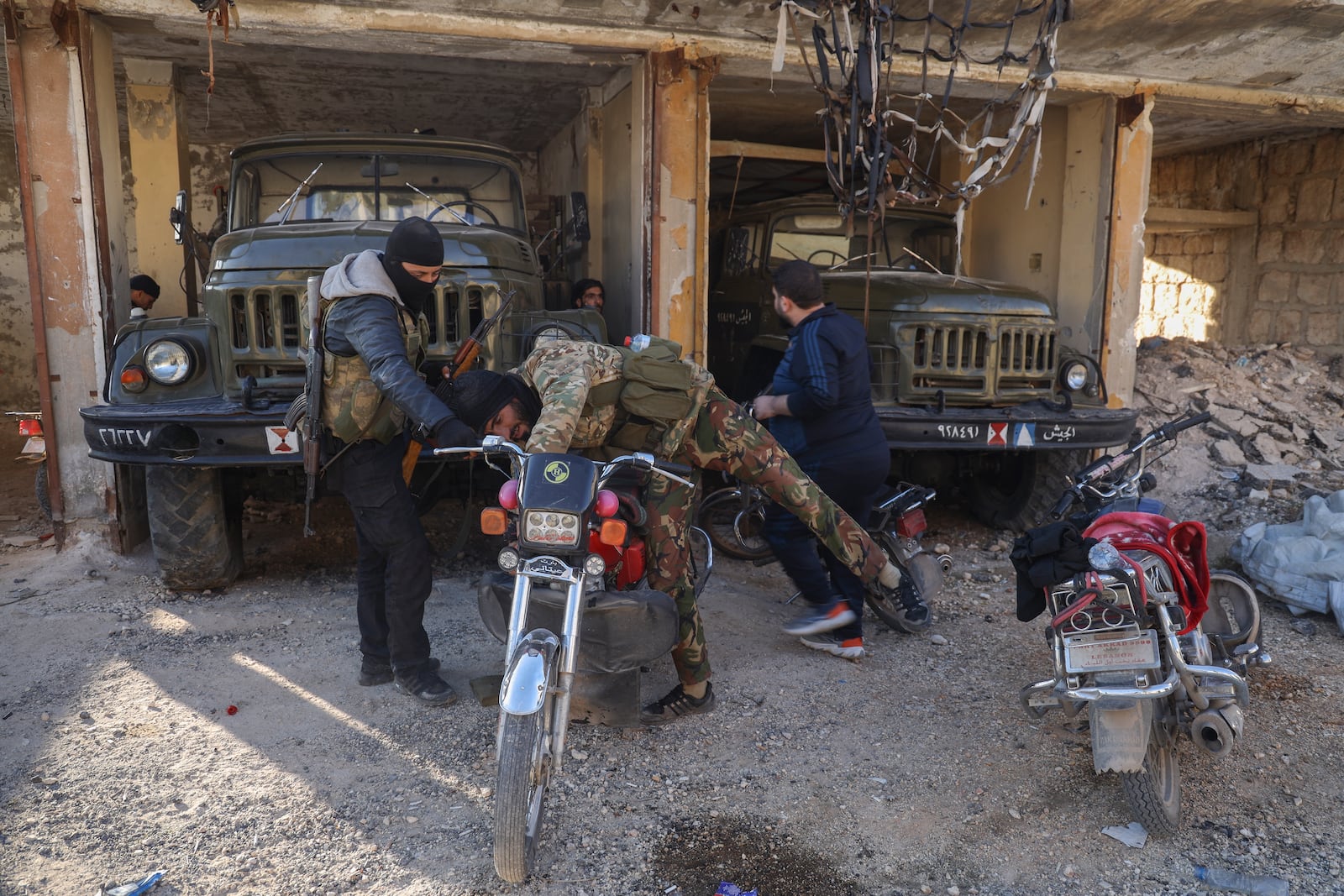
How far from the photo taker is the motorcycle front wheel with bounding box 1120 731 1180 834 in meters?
2.63

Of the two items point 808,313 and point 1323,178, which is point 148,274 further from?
point 1323,178

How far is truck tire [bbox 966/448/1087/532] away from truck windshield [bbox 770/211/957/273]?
4.48ft

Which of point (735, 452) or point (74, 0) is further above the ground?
point (74, 0)

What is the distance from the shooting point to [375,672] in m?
3.63

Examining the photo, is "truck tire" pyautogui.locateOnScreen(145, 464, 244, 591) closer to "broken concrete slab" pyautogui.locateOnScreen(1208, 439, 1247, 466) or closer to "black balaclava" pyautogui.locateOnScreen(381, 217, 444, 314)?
"black balaclava" pyautogui.locateOnScreen(381, 217, 444, 314)

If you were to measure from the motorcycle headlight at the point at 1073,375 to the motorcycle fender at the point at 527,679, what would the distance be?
424 centimetres

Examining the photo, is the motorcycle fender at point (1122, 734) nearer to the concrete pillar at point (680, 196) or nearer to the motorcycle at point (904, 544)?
the motorcycle at point (904, 544)

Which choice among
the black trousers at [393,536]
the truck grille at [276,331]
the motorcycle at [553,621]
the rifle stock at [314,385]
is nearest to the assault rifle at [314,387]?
the rifle stock at [314,385]

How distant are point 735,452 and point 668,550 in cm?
49

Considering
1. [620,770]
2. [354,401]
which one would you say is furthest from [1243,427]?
[354,401]

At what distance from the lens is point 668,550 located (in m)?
3.24

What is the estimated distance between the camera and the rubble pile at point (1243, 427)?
21.0ft

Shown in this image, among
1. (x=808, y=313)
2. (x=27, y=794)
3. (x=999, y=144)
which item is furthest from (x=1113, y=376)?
(x=27, y=794)

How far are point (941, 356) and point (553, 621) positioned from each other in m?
3.38
